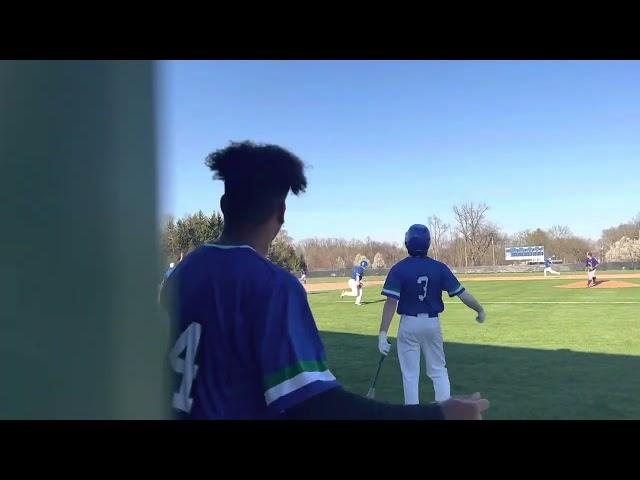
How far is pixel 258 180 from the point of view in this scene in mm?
1297

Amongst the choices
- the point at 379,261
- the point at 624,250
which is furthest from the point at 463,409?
the point at 624,250

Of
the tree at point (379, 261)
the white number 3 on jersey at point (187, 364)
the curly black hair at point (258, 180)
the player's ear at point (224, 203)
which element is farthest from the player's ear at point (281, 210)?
the tree at point (379, 261)

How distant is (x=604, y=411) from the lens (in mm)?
4129

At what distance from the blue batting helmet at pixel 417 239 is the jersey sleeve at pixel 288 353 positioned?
3045 mm

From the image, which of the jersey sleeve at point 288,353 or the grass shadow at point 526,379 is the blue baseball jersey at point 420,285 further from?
the jersey sleeve at point 288,353

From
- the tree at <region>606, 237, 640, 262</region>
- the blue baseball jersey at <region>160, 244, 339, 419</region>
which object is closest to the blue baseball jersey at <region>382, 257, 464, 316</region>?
the blue baseball jersey at <region>160, 244, 339, 419</region>

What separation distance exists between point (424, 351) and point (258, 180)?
3163 mm

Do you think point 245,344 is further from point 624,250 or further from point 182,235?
point 624,250

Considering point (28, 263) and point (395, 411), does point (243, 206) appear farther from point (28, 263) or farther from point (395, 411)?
point (28, 263)

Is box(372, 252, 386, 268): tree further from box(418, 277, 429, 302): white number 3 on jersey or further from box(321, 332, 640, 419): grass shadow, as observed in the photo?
box(418, 277, 429, 302): white number 3 on jersey

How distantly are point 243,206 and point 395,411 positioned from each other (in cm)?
61

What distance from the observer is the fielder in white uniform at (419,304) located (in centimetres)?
407
